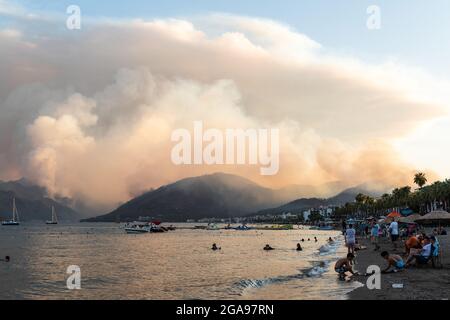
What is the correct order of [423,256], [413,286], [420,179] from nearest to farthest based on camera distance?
1. [413,286]
2. [423,256]
3. [420,179]

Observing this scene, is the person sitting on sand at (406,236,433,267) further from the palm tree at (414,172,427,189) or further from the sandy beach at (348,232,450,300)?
the palm tree at (414,172,427,189)

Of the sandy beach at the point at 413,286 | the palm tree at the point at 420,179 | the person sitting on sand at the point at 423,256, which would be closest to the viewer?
the sandy beach at the point at 413,286

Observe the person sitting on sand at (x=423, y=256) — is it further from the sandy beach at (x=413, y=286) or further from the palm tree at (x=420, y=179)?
the palm tree at (x=420, y=179)

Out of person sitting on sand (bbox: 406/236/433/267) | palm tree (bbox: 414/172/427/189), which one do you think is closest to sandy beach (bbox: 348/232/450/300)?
person sitting on sand (bbox: 406/236/433/267)

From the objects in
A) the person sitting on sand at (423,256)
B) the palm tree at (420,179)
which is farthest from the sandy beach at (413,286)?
the palm tree at (420,179)

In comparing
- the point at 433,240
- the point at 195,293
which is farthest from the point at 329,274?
the point at 195,293

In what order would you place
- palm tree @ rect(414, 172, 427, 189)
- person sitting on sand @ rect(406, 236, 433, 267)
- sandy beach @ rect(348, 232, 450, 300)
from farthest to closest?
palm tree @ rect(414, 172, 427, 189) → person sitting on sand @ rect(406, 236, 433, 267) → sandy beach @ rect(348, 232, 450, 300)

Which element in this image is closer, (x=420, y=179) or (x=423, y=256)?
(x=423, y=256)

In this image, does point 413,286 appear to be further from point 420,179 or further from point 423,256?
point 420,179

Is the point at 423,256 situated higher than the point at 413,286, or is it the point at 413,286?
the point at 423,256

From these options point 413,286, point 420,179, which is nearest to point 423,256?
point 413,286

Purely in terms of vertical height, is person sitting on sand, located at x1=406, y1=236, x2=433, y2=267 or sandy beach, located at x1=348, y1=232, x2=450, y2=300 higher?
person sitting on sand, located at x1=406, y1=236, x2=433, y2=267

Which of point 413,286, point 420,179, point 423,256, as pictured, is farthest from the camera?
point 420,179
